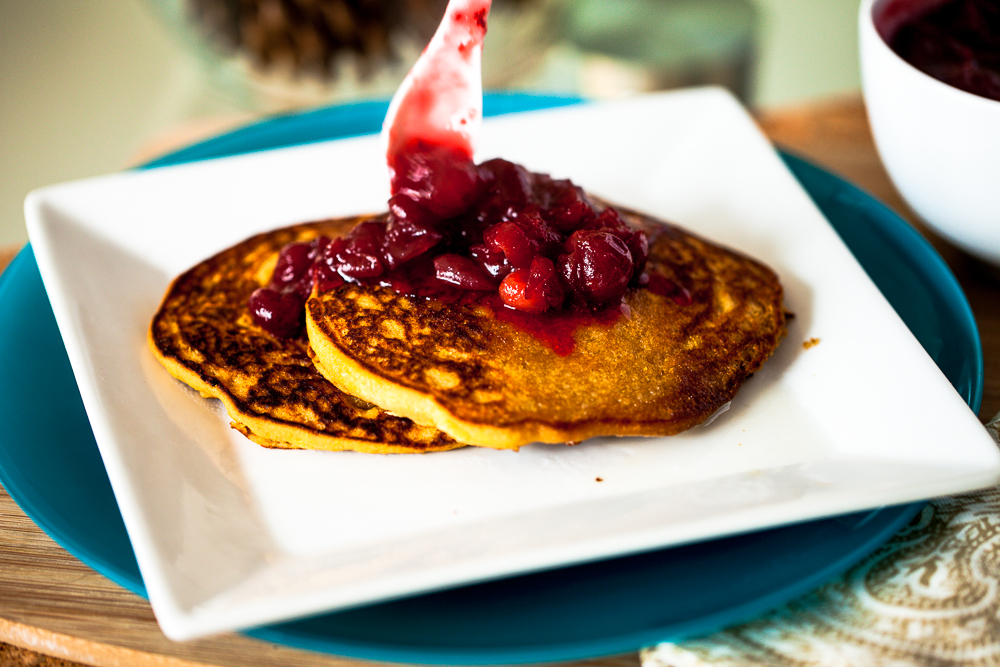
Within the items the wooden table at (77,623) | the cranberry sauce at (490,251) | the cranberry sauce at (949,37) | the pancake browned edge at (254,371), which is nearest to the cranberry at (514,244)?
the cranberry sauce at (490,251)

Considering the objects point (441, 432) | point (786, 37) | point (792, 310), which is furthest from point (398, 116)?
point (786, 37)

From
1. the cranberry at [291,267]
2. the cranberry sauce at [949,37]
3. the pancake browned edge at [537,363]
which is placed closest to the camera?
the pancake browned edge at [537,363]

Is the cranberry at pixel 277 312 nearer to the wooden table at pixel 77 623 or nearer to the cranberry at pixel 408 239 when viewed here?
the cranberry at pixel 408 239

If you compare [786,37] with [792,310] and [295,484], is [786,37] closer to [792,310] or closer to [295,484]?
[792,310]

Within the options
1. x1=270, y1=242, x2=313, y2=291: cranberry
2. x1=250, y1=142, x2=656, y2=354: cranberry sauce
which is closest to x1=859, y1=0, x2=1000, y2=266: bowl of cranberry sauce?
x1=250, y1=142, x2=656, y2=354: cranberry sauce

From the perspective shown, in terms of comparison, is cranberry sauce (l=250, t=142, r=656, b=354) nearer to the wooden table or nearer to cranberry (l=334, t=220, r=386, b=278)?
cranberry (l=334, t=220, r=386, b=278)

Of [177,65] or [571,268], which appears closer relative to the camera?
[571,268]
